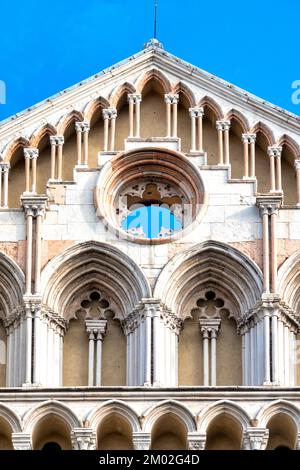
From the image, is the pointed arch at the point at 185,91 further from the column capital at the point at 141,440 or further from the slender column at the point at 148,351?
the column capital at the point at 141,440

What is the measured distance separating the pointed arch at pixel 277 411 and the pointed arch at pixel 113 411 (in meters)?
1.82

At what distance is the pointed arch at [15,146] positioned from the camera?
42.2m

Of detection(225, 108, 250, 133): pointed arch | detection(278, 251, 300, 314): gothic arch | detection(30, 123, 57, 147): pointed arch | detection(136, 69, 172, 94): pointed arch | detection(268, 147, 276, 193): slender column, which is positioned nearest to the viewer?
detection(278, 251, 300, 314): gothic arch

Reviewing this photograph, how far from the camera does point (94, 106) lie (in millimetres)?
42625

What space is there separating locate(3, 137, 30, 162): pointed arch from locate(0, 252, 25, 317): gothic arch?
1.84m

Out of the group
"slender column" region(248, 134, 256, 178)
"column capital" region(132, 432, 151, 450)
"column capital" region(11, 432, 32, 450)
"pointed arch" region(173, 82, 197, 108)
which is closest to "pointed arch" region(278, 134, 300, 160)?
"slender column" region(248, 134, 256, 178)

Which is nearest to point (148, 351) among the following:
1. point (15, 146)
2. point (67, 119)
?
point (15, 146)

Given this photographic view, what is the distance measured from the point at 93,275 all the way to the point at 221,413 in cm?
371

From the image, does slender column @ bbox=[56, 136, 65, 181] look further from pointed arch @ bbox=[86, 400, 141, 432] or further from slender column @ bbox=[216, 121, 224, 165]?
pointed arch @ bbox=[86, 400, 141, 432]

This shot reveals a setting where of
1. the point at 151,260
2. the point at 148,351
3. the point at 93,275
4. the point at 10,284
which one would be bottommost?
the point at 148,351

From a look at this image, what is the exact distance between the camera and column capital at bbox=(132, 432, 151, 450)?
127 feet

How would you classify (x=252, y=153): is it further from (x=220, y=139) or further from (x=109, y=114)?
(x=109, y=114)

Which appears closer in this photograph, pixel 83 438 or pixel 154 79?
pixel 83 438
